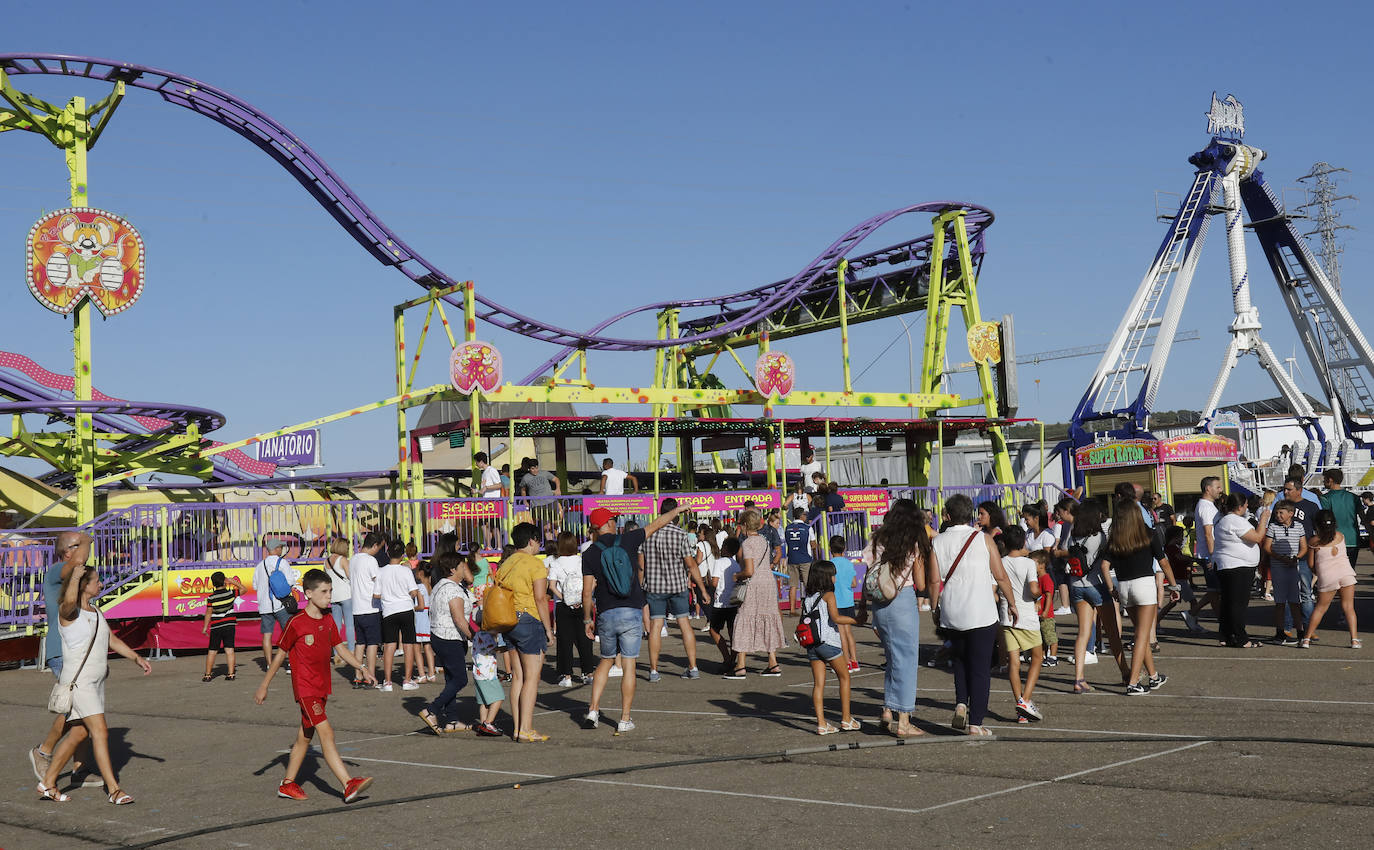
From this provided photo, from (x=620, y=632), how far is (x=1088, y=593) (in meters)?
4.28

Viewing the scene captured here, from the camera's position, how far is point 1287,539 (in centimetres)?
1227

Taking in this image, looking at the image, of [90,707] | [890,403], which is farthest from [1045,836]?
A: [890,403]

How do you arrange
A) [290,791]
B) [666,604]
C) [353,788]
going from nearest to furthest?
[353,788]
[290,791]
[666,604]

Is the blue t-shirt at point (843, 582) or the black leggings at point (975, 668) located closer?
the black leggings at point (975, 668)

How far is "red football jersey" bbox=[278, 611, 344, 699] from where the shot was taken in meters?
7.41

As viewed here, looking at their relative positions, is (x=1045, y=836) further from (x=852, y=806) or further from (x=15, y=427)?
(x=15, y=427)

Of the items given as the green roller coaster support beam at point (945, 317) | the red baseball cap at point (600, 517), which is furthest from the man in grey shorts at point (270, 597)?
the green roller coaster support beam at point (945, 317)

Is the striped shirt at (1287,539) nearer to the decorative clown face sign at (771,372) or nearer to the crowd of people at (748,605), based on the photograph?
the crowd of people at (748,605)

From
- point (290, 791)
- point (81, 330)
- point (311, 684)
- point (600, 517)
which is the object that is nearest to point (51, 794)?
point (290, 791)

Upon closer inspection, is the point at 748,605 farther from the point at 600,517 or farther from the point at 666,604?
the point at 600,517

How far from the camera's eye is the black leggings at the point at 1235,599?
12.2 metres

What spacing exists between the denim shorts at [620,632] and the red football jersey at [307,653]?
8.46ft

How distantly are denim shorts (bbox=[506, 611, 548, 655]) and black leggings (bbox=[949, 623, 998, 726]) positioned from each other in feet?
10.6

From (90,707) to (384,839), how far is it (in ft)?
9.37
